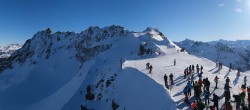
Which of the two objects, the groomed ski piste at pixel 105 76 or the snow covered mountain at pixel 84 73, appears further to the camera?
the snow covered mountain at pixel 84 73

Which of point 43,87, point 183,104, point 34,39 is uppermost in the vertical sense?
point 34,39

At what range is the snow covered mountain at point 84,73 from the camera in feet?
131

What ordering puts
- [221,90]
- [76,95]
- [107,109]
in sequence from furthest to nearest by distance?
[76,95], [107,109], [221,90]

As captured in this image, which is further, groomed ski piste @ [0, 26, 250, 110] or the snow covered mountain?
the snow covered mountain

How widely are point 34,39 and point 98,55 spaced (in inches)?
2613

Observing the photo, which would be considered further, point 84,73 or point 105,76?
point 84,73

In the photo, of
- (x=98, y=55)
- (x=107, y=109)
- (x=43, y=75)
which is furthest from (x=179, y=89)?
(x=43, y=75)

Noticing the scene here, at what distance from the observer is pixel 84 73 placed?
85375mm

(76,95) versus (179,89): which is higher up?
(179,89)

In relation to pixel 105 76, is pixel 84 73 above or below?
below

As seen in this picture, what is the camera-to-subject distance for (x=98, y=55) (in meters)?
96.7

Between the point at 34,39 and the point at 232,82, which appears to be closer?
the point at 232,82

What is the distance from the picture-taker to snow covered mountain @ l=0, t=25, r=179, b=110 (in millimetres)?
39812

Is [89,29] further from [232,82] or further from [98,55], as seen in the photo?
[232,82]
